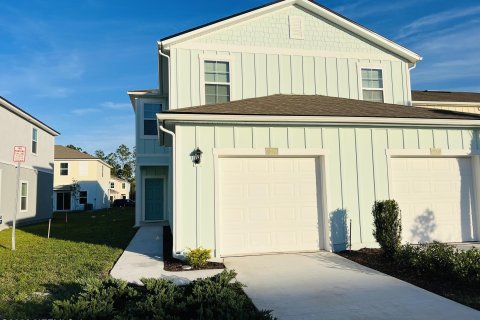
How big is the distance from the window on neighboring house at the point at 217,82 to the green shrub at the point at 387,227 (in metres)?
5.44

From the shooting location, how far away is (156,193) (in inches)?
717

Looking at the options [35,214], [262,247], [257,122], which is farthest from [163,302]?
[35,214]

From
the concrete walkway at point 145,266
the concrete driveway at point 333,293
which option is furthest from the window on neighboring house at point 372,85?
the concrete walkway at point 145,266

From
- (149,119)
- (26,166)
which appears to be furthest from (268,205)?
(26,166)

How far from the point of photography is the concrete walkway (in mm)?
7026

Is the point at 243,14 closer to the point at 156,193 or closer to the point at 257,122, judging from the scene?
the point at 257,122

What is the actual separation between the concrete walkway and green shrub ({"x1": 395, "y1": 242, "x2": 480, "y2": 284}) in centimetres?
369

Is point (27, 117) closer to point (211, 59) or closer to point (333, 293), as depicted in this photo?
point (211, 59)

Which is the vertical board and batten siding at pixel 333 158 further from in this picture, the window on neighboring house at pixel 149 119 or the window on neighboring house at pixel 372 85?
the window on neighboring house at pixel 149 119

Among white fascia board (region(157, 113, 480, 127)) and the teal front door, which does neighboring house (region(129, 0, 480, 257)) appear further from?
the teal front door

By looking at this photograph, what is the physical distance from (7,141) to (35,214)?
5409 millimetres

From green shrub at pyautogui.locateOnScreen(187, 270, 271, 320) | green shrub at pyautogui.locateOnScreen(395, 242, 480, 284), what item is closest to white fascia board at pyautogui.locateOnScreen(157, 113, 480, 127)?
green shrub at pyautogui.locateOnScreen(395, 242, 480, 284)

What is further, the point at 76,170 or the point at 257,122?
the point at 76,170

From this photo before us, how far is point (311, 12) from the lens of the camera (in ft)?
40.4
